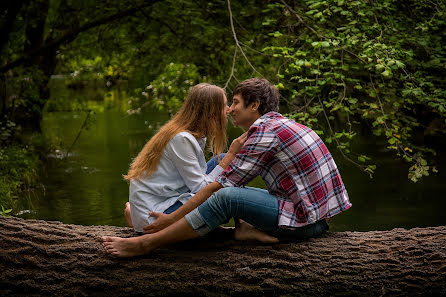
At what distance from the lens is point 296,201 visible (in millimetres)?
3881

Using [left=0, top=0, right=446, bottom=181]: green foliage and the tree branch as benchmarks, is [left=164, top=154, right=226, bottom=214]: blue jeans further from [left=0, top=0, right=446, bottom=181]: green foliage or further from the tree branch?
the tree branch

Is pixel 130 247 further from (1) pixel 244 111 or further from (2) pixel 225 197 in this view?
(1) pixel 244 111

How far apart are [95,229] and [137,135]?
12.6 metres

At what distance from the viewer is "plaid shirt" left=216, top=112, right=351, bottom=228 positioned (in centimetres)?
385

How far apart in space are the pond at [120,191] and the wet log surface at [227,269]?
486 cm

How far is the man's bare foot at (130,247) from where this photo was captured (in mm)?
3904

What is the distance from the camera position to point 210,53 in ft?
38.1

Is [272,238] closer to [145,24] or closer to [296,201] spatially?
[296,201]

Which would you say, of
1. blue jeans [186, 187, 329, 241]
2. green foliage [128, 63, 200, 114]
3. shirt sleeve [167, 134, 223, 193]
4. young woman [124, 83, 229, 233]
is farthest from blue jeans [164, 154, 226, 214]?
green foliage [128, 63, 200, 114]

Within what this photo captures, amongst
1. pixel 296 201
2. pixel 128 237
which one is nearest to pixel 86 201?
pixel 128 237

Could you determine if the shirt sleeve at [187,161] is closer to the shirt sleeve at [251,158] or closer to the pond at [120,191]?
the shirt sleeve at [251,158]

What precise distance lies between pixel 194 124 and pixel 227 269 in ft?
3.31

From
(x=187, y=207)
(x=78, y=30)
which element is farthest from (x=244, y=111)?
(x=78, y=30)

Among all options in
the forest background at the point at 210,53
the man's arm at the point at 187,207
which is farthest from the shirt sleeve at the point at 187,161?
the forest background at the point at 210,53
